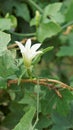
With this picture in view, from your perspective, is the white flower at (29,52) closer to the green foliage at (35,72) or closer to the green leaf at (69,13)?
the green foliage at (35,72)

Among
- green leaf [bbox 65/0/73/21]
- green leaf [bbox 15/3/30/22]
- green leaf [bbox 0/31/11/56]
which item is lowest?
green leaf [bbox 0/31/11/56]

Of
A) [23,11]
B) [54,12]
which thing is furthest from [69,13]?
[23,11]

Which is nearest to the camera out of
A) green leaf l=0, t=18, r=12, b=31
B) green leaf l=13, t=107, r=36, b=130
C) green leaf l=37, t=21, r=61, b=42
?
green leaf l=13, t=107, r=36, b=130

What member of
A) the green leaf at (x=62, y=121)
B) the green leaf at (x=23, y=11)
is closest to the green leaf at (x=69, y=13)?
the green leaf at (x=23, y=11)

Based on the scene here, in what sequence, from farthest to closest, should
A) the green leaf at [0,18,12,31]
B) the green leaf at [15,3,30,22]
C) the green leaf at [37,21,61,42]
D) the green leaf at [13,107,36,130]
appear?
the green leaf at [15,3,30,22] < the green leaf at [37,21,61,42] < the green leaf at [0,18,12,31] < the green leaf at [13,107,36,130]

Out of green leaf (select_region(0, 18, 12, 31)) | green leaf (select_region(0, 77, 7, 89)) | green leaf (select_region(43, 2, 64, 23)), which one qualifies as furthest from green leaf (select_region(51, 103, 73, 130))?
green leaf (select_region(43, 2, 64, 23))

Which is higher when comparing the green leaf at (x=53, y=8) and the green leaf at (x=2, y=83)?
the green leaf at (x=53, y=8)

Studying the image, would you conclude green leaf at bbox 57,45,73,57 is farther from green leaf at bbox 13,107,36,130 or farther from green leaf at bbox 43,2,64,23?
green leaf at bbox 13,107,36,130

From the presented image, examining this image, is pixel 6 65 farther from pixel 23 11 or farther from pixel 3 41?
pixel 23 11
